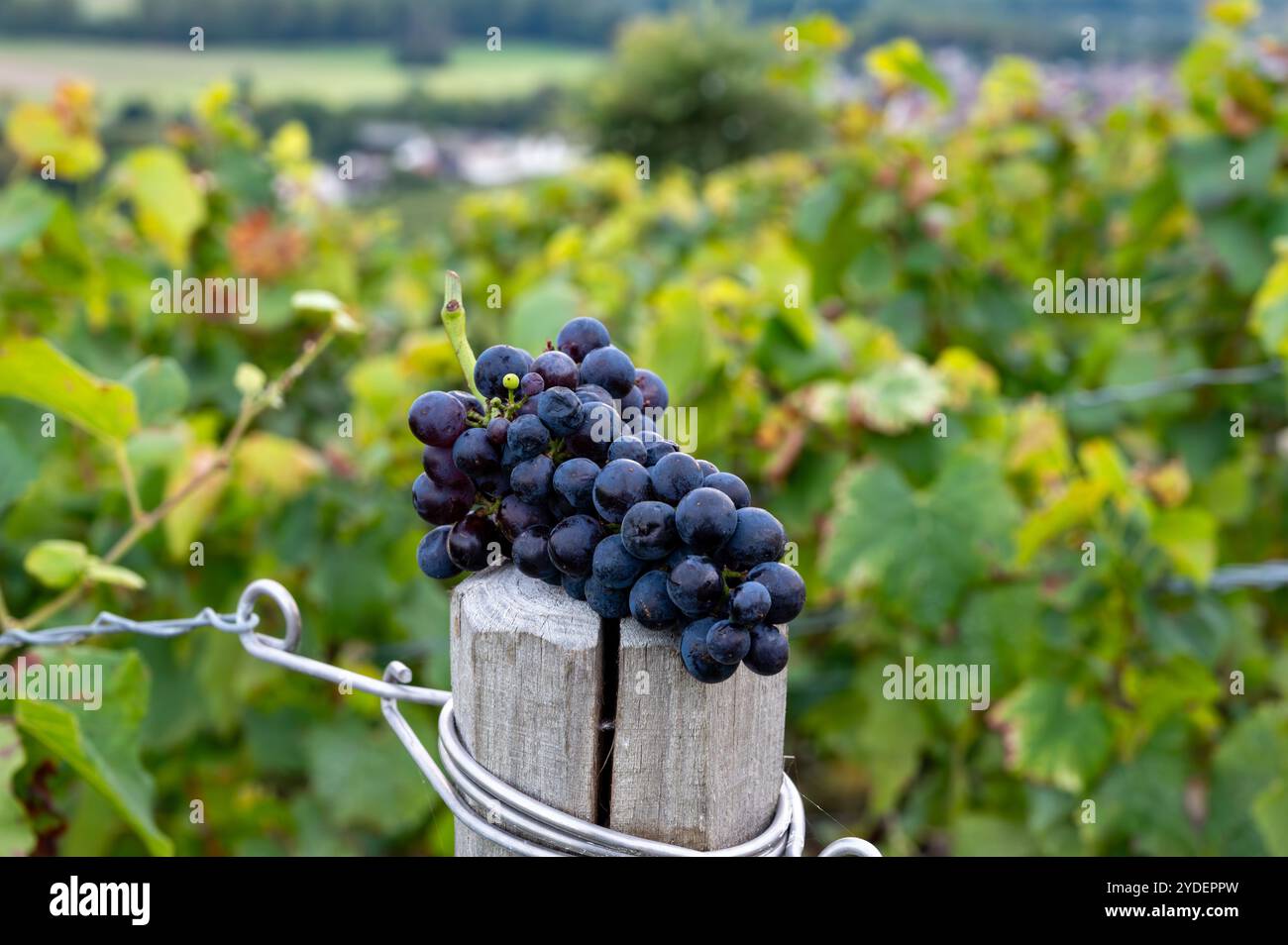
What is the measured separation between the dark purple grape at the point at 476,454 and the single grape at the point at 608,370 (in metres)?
0.11

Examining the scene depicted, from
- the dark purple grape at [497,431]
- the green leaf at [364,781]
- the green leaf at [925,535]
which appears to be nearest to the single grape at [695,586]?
the dark purple grape at [497,431]

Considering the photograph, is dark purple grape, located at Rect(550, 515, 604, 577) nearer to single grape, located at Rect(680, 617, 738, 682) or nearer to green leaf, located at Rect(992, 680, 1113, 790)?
single grape, located at Rect(680, 617, 738, 682)

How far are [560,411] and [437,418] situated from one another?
12 cm

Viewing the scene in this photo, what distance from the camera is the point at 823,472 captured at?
101 inches

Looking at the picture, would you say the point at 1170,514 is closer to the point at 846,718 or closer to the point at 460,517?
the point at 846,718

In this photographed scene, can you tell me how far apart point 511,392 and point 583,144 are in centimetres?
1677

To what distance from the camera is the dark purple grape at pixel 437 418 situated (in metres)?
0.99

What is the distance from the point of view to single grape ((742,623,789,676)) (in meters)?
0.88

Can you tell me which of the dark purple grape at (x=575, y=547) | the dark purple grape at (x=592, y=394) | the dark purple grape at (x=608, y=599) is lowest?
the dark purple grape at (x=608, y=599)

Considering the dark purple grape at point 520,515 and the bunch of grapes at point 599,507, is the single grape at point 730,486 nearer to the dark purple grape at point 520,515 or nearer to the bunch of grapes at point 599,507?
the bunch of grapes at point 599,507

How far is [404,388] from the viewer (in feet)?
8.71

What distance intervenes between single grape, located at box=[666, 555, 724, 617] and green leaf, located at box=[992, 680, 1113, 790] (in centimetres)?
152

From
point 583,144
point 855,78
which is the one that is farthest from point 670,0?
point 855,78

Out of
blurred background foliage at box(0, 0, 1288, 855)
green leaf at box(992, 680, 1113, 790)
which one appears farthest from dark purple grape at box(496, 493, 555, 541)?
green leaf at box(992, 680, 1113, 790)
